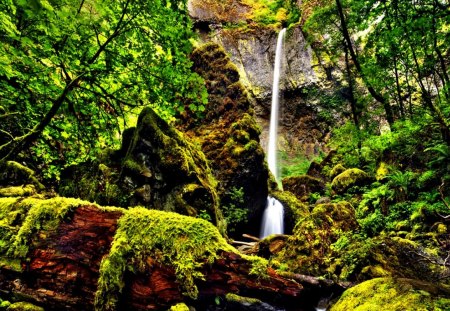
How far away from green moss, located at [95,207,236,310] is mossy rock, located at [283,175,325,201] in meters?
15.3

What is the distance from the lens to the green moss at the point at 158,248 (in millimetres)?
2725

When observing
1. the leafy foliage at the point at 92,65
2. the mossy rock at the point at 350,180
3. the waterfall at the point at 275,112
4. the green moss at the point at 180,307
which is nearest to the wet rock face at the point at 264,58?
the waterfall at the point at 275,112

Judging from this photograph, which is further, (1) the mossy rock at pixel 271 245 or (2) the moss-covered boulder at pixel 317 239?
(1) the mossy rock at pixel 271 245

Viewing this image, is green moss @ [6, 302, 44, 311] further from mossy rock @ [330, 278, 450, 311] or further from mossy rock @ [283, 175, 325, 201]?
mossy rock @ [283, 175, 325, 201]

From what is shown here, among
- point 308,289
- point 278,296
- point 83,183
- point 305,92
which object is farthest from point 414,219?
point 305,92

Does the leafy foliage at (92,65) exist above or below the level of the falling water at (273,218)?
above

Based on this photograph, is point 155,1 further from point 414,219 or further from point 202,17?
point 202,17

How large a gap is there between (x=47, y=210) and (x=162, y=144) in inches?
156

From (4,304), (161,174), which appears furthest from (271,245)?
(4,304)

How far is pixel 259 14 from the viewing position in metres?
31.3

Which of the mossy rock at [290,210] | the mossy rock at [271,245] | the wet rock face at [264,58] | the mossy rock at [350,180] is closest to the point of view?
the mossy rock at [271,245]

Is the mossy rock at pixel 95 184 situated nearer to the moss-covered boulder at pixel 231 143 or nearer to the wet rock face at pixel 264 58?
the moss-covered boulder at pixel 231 143

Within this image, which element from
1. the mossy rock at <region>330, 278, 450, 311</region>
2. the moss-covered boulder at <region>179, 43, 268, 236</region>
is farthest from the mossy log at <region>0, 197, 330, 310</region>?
the moss-covered boulder at <region>179, 43, 268, 236</region>

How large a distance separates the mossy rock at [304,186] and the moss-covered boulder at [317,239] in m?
10.6
